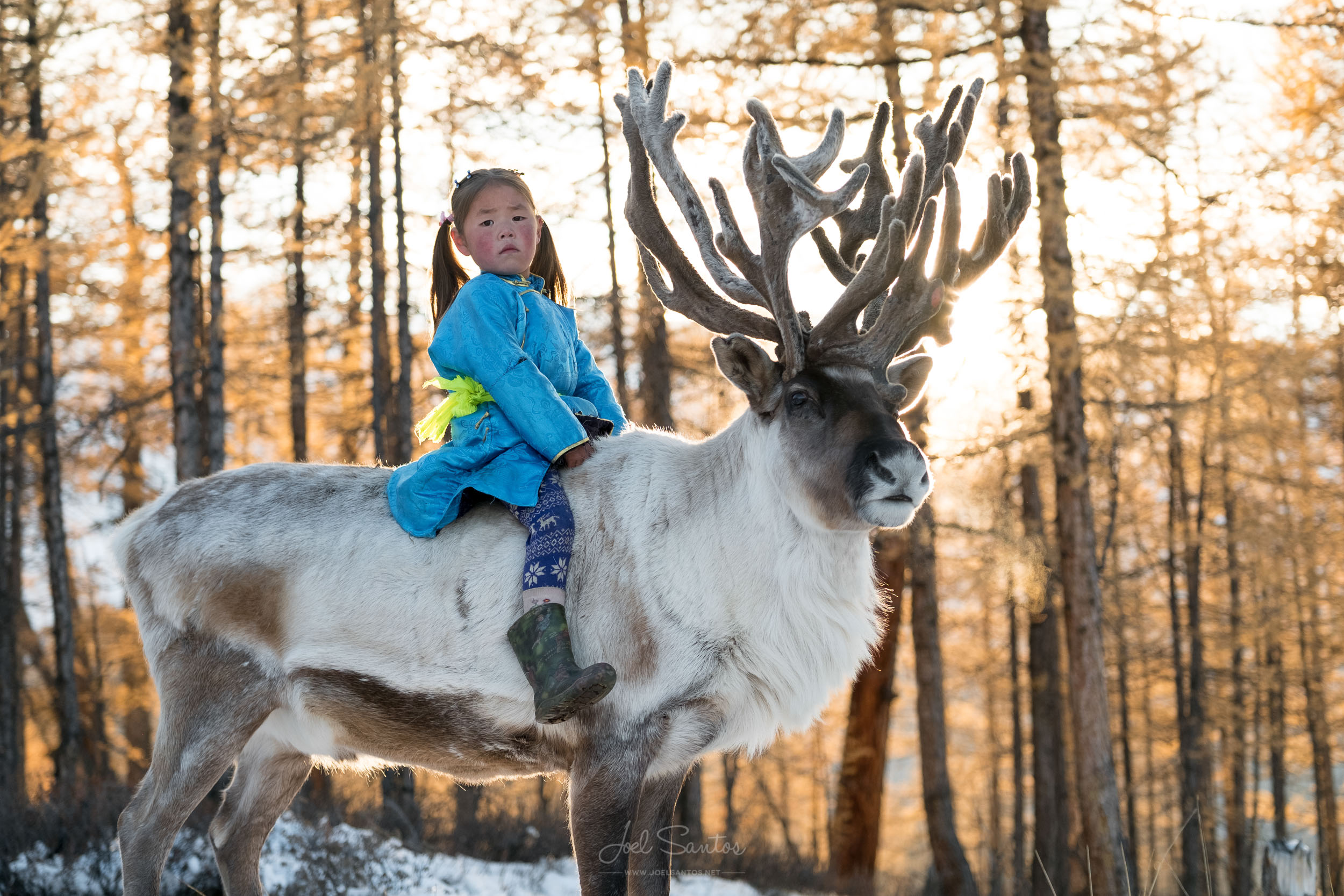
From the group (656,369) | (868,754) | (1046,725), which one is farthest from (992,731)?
(656,369)

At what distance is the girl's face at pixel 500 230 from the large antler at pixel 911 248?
108 cm

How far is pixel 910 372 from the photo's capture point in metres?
3.63

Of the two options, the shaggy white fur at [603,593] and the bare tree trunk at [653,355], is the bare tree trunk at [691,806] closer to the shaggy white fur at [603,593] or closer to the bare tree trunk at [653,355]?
the bare tree trunk at [653,355]

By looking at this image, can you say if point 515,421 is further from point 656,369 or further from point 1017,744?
point 1017,744

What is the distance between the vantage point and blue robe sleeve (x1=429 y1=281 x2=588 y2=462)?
10.9 ft

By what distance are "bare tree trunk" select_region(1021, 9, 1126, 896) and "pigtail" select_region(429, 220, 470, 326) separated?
587 centimetres

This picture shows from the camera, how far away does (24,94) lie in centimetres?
1166

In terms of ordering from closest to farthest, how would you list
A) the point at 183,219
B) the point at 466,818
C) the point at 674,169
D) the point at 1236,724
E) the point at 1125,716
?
1. the point at 674,169
2. the point at 466,818
3. the point at 183,219
4. the point at 1236,724
5. the point at 1125,716

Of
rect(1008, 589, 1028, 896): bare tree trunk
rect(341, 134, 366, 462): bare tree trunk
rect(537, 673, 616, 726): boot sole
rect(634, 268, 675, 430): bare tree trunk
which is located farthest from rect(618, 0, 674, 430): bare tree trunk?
rect(1008, 589, 1028, 896): bare tree trunk

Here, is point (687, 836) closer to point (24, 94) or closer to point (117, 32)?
point (117, 32)

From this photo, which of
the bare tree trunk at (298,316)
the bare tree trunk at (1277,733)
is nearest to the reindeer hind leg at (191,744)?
the bare tree trunk at (298,316)

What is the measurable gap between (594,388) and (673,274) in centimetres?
59

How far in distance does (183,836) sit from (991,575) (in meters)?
7.20

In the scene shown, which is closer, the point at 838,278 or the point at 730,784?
the point at 838,278
